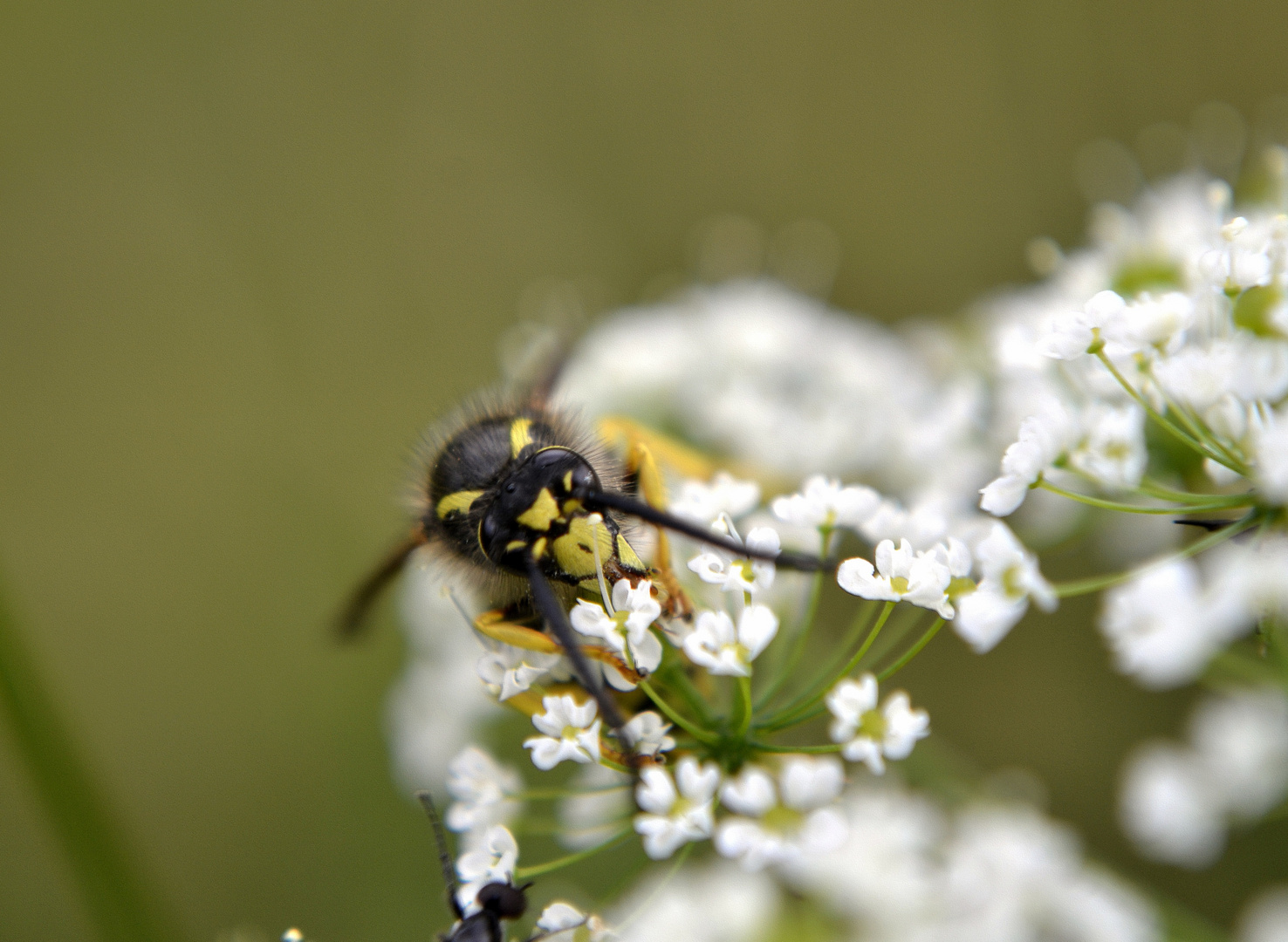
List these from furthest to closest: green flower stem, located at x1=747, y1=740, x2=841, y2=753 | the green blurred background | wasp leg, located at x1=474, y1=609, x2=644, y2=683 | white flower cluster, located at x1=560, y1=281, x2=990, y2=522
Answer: the green blurred background
white flower cluster, located at x1=560, y1=281, x2=990, y2=522
wasp leg, located at x1=474, y1=609, x2=644, y2=683
green flower stem, located at x1=747, y1=740, x2=841, y2=753

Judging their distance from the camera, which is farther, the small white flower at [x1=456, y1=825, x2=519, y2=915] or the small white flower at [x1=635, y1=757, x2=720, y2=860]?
the small white flower at [x1=456, y1=825, x2=519, y2=915]

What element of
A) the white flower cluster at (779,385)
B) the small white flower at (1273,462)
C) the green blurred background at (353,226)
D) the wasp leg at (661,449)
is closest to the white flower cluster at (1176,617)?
the small white flower at (1273,462)

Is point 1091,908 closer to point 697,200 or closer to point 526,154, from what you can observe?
point 697,200

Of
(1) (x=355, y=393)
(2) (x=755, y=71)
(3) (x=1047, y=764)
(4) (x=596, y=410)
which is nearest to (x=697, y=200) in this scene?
(2) (x=755, y=71)

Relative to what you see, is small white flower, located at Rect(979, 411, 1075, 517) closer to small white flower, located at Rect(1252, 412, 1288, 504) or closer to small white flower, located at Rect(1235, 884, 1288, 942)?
small white flower, located at Rect(1252, 412, 1288, 504)

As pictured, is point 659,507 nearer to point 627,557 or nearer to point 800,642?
point 627,557

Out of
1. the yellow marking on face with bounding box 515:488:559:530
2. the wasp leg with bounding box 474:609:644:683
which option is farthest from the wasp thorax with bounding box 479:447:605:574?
the wasp leg with bounding box 474:609:644:683
